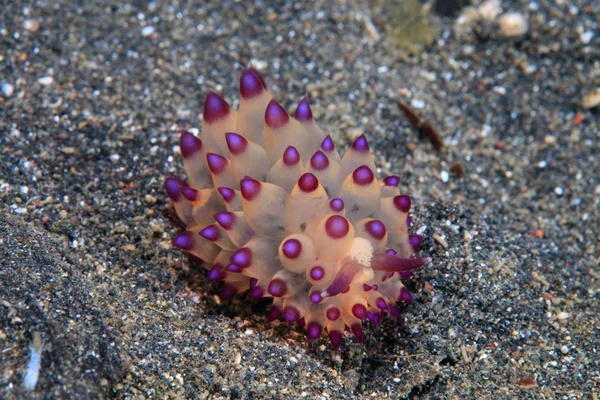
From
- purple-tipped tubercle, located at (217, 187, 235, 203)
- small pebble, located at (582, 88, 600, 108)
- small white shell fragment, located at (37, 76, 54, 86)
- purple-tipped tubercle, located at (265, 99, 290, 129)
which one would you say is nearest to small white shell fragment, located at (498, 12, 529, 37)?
small pebble, located at (582, 88, 600, 108)

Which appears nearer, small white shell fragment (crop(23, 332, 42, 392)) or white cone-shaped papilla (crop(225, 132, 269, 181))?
small white shell fragment (crop(23, 332, 42, 392))

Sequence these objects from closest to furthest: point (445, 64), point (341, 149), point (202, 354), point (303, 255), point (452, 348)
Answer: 1. point (303, 255)
2. point (202, 354)
3. point (452, 348)
4. point (341, 149)
5. point (445, 64)

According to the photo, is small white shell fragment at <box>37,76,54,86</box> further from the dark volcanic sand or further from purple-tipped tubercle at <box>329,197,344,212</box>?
purple-tipped tubercle at <box>329,197,344,212</box>

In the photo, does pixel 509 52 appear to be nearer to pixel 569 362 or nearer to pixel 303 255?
pixel 569 362

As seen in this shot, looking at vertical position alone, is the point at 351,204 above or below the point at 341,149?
above

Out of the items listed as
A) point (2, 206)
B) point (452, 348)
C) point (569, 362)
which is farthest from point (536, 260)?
point (2, 206)

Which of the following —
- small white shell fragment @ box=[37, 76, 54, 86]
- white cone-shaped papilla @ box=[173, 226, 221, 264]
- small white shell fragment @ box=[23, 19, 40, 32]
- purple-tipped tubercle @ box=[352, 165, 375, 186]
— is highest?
purple-tipped tubercle @ box=[352, 165, 375, 186]
